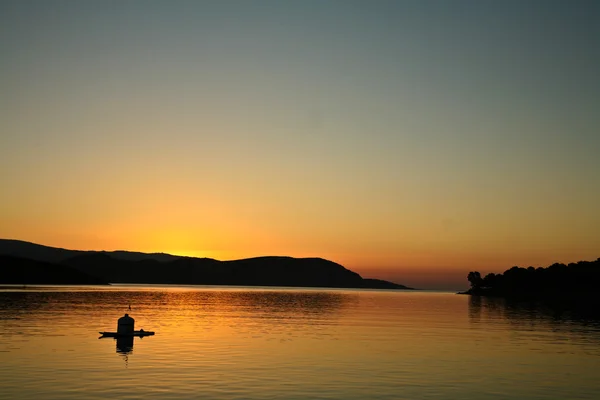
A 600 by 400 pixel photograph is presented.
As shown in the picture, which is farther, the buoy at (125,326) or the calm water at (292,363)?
the buoy at (125,326)

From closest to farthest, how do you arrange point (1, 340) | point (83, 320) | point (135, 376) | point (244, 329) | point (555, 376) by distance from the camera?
point (135, 376) < point (555, 376) < point (1, 340) < point (244, 329) < point (83, 320)

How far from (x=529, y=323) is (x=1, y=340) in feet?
271

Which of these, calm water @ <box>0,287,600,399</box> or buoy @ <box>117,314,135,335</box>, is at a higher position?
buoy @ <box>117,314,135,335</box>

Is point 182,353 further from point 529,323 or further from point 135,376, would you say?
point 529,323

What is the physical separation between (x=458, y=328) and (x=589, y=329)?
63.0 feet

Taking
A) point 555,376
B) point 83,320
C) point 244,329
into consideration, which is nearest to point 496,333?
point 244,329

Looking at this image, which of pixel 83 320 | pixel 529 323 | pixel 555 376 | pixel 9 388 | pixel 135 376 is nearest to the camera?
pixel 9 388

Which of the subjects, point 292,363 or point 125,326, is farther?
point 125,326

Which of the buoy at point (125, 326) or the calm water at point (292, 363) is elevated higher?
the buoy at point (125, 326)

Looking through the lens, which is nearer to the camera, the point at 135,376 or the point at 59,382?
the point at 59,382

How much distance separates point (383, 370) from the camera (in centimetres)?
5041

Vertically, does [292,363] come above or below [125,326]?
below

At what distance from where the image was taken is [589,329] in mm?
97062

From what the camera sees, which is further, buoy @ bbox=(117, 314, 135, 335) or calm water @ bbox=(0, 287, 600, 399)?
buoy @ bbox=(117, 314, 135, 335)
